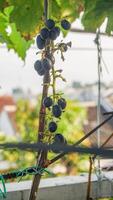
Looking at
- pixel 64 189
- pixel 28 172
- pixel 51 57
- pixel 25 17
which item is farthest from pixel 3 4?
pixel 64 189

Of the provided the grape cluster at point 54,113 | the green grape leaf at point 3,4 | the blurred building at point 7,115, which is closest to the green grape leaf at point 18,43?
the green grape leaf at point 3,4

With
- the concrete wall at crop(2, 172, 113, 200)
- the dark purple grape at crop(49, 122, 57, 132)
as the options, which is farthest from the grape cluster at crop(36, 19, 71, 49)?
the concrete wall at crop(2, 172, 113, 200)

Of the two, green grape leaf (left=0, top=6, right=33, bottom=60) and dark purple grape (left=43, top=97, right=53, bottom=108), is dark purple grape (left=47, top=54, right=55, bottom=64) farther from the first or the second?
green grape leaf (left=0, top=6, right=33, bottom=60)

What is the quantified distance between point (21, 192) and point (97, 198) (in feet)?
0.60

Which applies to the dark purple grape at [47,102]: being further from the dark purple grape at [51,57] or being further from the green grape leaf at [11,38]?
the green grape leaf at [11,38]

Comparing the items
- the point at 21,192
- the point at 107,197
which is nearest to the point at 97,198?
the point at 107,197

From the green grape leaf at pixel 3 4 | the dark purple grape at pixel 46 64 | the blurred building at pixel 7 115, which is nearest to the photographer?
the dark purple grape at pixel 46 64

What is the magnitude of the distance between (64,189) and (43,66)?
446 millimetres

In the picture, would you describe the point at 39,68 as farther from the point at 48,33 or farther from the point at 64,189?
the point at 64,189

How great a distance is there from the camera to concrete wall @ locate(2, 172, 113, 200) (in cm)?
96

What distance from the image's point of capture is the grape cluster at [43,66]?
64cm

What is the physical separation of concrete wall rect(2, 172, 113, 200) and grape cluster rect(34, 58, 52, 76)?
15.3 inches

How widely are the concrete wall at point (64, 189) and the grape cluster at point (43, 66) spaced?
39 cm

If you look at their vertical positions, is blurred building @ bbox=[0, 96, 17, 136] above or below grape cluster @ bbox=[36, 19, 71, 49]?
above
